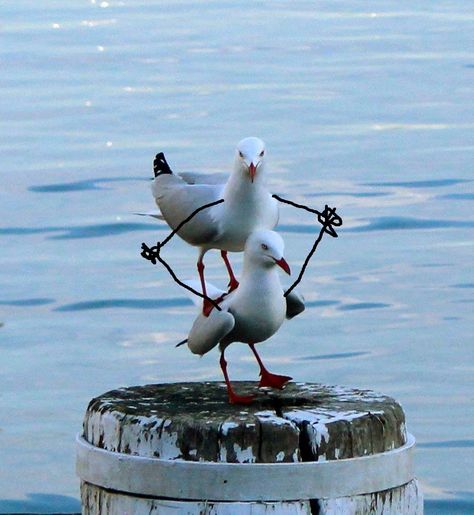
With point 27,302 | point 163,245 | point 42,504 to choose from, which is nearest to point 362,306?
point 27,302

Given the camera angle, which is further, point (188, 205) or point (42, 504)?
point (42, 504)

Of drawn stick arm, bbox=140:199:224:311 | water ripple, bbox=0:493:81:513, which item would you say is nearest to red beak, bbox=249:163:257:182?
drawn stick arm, bbox=140:199:224:311

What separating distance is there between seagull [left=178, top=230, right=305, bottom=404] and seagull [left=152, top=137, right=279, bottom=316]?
0.49ft

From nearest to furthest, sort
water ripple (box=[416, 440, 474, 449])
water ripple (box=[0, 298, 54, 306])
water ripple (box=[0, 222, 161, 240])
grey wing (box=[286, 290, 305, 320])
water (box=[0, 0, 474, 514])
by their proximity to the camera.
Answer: grey wing (box=[286, 290, 305, 320]), water ripple (box=[416, 440, 474, 449]), water (box=[0, 0, 474, 514]), water ripple (box=[0, 298, 54, 306]), water ripple (box=[0, 222, 161, 240])

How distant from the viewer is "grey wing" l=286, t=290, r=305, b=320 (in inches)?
205

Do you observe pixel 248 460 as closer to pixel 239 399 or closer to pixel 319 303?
pixel 239 399

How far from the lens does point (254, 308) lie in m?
4.96

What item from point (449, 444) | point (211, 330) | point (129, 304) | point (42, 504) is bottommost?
point (42, 504)

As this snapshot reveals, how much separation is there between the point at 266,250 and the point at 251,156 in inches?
17.5

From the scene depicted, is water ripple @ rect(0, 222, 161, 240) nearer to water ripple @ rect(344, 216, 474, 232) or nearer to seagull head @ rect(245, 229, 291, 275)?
water ripple @ rect(344, 216, 474, 232)

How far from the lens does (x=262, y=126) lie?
52.2 ft

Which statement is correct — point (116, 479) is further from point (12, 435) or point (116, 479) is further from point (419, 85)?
point (419, 85)

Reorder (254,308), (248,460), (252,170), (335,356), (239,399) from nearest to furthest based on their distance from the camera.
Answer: (248,460) → (239,399) → (254,308) → (252,170) → (335,356)

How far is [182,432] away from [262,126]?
38.0 ft
